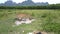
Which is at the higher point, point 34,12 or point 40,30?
point 34,12

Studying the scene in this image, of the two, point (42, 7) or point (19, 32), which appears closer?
point (19, 32)

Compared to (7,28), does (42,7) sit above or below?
above

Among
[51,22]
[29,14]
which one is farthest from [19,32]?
[51,22]

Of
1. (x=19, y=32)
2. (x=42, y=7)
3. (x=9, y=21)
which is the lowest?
(x=19, y=32)

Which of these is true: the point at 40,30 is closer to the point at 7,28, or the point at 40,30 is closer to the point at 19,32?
the point at 19,32

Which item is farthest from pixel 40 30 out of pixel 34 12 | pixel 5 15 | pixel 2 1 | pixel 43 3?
pixel 2 1

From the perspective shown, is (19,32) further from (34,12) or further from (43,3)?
(43,3)
